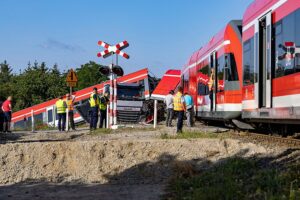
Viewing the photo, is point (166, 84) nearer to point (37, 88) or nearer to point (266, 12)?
point (266, 12)

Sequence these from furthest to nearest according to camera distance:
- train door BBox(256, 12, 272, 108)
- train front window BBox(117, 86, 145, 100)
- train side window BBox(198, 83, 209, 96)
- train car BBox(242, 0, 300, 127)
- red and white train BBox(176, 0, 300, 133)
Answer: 1. train front window BBox(117, 86, 145, 100)
2. train side window BBox(198, 83, 209, 96)
3. train door BBox(256, 12, 272, 108)
4. red and white train BBox(176, 0, 300, 133)
5. train car BBox(242, 0, 300, 127)

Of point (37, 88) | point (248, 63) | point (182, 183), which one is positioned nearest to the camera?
point (182, 183)

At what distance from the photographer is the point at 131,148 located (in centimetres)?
1173

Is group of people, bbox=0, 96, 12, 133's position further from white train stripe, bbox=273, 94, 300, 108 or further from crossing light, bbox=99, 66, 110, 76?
white train stripe, bbox=273, 94, 300, 108

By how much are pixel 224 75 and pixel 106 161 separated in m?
7.11

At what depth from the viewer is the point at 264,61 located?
13.3 m

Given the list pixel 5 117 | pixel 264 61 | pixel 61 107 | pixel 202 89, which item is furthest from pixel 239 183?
pixel 5 117

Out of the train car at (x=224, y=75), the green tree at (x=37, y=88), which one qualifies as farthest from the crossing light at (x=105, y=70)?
the green tree at (x=37, y=88)

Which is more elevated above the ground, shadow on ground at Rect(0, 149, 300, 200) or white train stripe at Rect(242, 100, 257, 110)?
white train stripe at Rect(242, 100, 257, 110)

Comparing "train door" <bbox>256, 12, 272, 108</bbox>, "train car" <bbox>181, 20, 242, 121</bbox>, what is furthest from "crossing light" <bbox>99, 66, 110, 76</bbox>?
"train door" <bbox>256, 12, 272, 108</bbox>

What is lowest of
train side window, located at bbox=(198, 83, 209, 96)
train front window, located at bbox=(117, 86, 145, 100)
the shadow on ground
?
the shadow on ground

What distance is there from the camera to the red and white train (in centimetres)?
1109

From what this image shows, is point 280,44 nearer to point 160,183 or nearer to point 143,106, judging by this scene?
point 160,183

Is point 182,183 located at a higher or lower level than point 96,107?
lower
